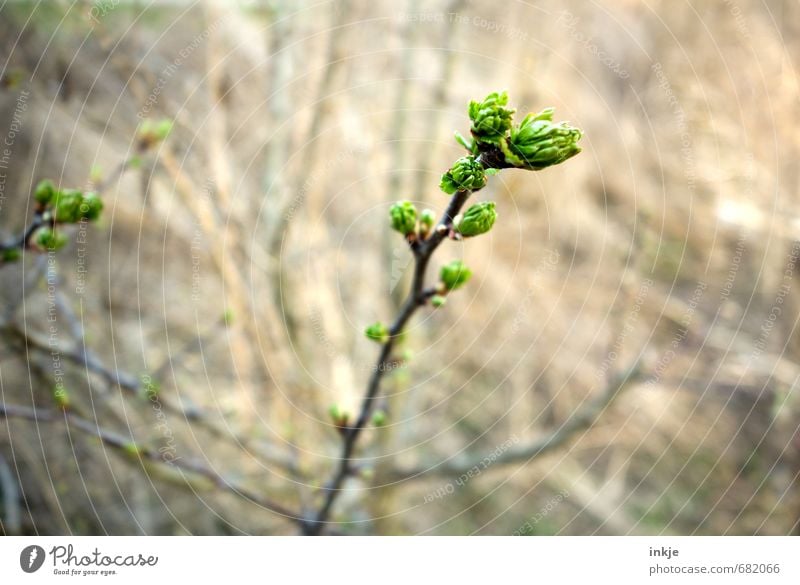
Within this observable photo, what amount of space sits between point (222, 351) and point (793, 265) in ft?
4.17

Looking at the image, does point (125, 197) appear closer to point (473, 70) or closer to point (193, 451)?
point (193, 451)

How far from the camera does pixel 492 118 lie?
15.4 inches

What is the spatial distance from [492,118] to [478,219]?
0.08 meters

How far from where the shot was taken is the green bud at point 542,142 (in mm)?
380

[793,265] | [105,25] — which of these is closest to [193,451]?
[105,25]
